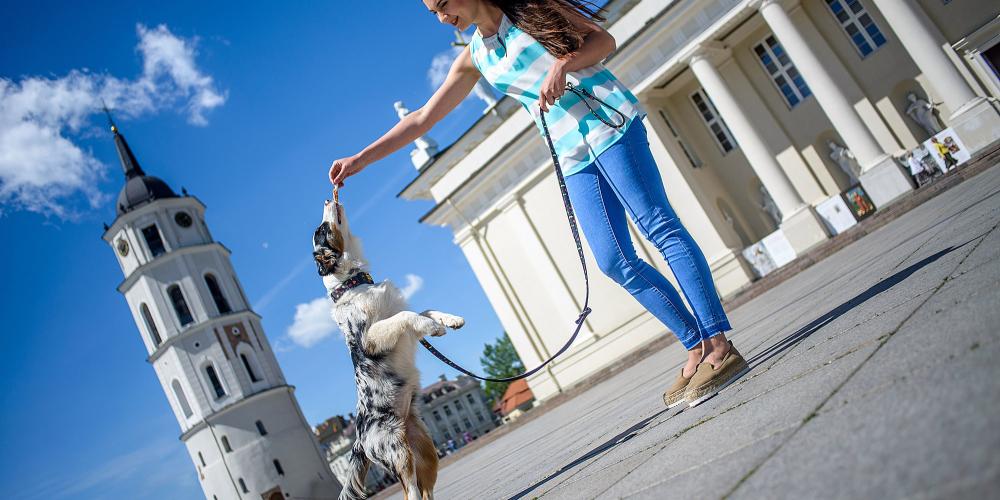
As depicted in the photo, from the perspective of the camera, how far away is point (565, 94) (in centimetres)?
376

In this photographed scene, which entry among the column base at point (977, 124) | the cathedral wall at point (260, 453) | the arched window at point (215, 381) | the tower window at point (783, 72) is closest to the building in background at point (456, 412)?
the cathedral wall at point (260, 453)

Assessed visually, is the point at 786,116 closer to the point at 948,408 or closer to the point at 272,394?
the point at 948,408

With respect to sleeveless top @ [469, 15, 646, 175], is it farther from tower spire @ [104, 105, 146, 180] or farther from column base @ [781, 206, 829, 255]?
tower spire @ [104, 105, 146, 180]

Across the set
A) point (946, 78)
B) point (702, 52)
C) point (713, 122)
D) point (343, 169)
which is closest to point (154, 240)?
point (713, 122)

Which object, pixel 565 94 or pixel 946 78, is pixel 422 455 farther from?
pixel 946 78

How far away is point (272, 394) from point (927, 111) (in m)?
39.4

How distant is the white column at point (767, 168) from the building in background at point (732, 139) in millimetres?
48

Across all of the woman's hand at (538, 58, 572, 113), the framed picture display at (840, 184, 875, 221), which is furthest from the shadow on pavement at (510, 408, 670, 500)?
the framed picture display at (840, 184, 875, 221)

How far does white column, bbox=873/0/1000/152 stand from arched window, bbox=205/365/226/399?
40.5m

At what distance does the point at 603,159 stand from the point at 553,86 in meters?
0.49

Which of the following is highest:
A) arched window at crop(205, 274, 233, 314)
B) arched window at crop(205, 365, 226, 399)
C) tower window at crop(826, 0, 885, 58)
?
arched window at crop(205, 274, 233, 314)

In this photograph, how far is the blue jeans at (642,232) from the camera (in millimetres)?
3572

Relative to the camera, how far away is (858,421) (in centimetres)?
151

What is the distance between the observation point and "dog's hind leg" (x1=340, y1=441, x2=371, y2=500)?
12.1 ft
